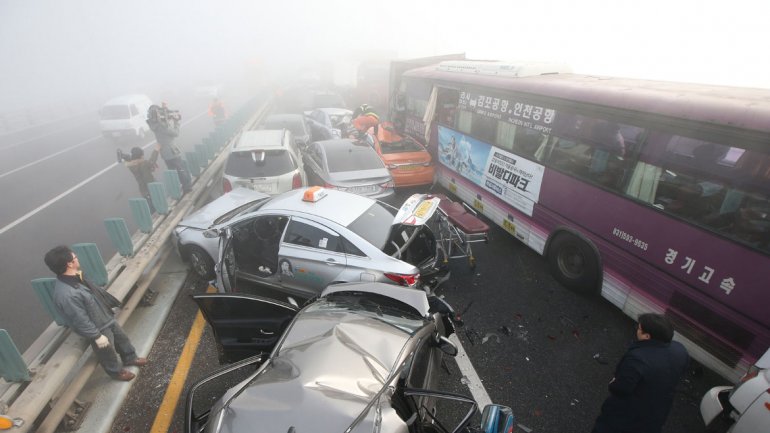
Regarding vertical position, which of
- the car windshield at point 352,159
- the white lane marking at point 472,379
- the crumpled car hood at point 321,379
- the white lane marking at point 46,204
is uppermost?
the car windshield at point 352,159

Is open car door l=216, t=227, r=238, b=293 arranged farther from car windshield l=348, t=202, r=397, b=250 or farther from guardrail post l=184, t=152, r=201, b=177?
guardrail post l=184, t=152, r=201, b=177

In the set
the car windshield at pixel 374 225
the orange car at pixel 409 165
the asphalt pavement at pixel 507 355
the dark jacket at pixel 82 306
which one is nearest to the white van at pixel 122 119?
the orange car at pixel 409 165

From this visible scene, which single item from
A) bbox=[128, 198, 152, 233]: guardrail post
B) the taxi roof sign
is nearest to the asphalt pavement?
bbox=[128, 198, 152, 233]: guardrail post

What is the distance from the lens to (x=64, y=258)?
3.63 metres

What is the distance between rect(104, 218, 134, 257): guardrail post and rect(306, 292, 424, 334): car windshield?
3.65m

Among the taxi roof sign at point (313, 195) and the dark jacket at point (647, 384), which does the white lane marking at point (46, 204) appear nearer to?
the taxi roof sign at point (313, 195)

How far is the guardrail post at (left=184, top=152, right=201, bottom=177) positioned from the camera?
935 centimetres

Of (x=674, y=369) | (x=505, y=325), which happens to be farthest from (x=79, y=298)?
(x=674, y=369)

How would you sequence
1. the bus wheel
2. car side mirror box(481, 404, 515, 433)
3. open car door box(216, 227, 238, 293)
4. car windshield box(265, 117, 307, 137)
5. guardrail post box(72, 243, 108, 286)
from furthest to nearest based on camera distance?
car windshield box(265, 117, 307, 137) < the bus wheel < open car door box(216, 227, 238, 293) < guardrail post box(72, 243, 108, 286) < car side mirror box(481, 404, 515, 433)

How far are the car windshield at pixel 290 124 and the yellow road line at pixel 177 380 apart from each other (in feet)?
28.4

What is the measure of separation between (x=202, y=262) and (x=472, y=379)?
4.76m

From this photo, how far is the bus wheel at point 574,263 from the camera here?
18.1 feet

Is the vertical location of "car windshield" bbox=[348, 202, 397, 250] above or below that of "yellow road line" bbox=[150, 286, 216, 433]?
above

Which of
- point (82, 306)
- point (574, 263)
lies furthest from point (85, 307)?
point (574, 263)
